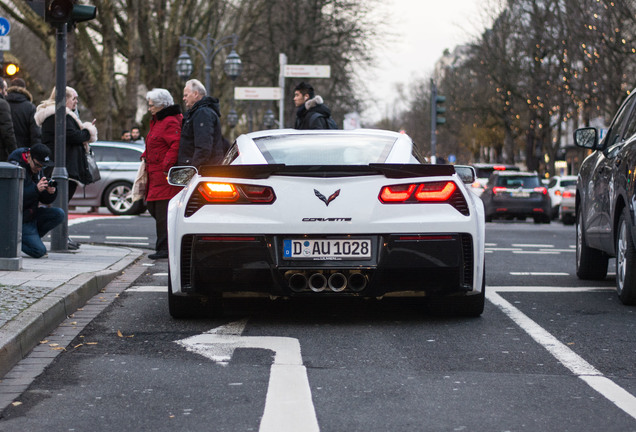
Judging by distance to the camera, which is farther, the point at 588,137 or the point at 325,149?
the point at 588,137

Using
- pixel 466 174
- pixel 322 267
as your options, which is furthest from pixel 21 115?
pixel 322 267

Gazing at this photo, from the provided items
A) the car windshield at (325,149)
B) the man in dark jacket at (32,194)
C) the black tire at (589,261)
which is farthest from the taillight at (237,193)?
the black tire at (589,261)

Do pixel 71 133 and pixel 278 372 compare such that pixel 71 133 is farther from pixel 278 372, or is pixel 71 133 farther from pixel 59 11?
pixel 278 372

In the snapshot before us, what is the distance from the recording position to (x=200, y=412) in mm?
4945

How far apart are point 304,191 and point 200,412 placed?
2.53 meters

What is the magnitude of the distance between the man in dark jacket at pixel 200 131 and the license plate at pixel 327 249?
433 centimetres

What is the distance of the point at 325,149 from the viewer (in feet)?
25.9

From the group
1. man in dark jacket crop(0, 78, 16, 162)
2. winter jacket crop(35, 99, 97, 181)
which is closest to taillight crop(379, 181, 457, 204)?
winter jacket crop(35, 99, 97, 181)

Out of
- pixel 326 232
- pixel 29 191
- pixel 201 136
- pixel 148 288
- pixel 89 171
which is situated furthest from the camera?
pixel 89 171

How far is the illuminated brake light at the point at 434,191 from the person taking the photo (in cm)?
729

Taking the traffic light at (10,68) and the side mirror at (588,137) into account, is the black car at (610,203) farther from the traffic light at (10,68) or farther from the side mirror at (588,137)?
the traffic light at (10,68)

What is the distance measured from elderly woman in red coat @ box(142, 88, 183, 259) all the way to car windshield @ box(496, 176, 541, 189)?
19891mm

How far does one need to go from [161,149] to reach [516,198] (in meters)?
20.0

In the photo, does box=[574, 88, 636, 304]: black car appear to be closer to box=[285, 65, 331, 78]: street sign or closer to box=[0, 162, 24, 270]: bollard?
box=[0, 162, 24, 270]: bollard
